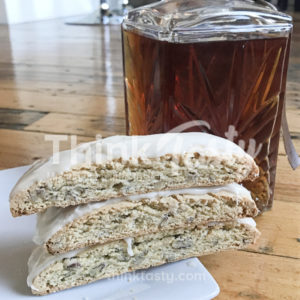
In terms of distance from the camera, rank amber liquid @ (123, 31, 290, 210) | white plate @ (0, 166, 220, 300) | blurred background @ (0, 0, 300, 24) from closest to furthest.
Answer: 1. white plate @ (0, 166, 220, 300)
2. amber liquid @ (123, 31, 290, 210)
3. blurred background @ (0, 0, 300, 24)

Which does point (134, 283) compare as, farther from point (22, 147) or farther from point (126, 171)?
point (22, 147)

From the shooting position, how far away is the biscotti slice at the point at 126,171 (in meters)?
0.53

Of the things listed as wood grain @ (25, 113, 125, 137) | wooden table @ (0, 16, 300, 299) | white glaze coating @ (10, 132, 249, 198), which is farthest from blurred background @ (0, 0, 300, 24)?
white glaze coating @ (10, 132, 249, 198)

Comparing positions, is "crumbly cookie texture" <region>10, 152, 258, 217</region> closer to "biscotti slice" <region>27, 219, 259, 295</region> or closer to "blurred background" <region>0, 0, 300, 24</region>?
"biscotti slice" <region>27, 219, 259, 295</region>

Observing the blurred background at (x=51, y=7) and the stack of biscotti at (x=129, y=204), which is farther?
the blurred background at (x=51, y=7)

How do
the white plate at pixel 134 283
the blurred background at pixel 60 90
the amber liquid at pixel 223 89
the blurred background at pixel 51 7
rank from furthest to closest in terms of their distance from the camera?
the blurred background at pixel 51 7
the blurred background at pixel 60 90
the amber liquid at pixel 223 89
the white plate at pixel 134 283

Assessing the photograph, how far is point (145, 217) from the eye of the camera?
1.88 feet

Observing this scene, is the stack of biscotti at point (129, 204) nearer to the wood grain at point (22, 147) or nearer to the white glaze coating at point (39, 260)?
the white glaze coating at point (39, 260)

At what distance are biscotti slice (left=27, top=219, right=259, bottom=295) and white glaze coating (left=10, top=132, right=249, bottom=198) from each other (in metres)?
0.11

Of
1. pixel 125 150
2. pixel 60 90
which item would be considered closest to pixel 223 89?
pixel 125 150

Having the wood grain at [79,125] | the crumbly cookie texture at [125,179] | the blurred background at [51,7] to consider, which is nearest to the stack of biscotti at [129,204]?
the crumbly cookie texture at [125,179]

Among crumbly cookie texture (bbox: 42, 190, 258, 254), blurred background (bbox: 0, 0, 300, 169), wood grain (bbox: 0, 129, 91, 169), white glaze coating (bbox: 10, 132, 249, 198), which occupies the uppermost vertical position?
white glaze coating (bbox: 10, 132, 249, 198)

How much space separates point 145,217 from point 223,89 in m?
0.24

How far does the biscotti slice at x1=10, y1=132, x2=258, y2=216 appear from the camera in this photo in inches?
20.8
